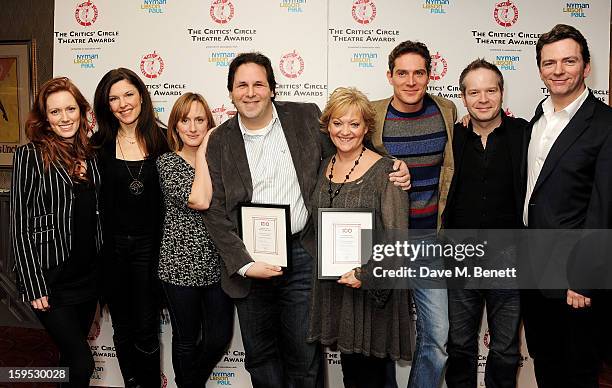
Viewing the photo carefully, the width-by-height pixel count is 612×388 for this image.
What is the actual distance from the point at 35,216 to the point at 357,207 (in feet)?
4.82

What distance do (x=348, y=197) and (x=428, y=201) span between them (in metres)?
0.46

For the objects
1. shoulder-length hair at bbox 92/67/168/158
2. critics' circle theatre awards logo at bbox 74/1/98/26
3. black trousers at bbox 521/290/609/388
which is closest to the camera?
black trousers at bbox 521/290/609/388

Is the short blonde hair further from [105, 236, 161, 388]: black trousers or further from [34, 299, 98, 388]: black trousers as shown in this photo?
[34, 299, 98, 388]: black trousers

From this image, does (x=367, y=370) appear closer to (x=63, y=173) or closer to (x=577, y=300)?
(x=577, y=300)

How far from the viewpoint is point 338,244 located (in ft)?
7.27

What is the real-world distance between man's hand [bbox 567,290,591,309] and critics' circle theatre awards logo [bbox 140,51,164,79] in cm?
257

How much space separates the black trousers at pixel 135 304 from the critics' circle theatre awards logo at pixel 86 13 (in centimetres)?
152

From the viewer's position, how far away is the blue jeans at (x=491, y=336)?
7.95ft

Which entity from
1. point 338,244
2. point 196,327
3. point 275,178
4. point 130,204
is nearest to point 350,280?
point 338,244

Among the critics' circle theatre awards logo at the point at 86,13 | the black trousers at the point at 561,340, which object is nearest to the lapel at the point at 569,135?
the black trousers at the point at 561,340

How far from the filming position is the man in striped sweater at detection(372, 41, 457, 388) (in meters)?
2.36

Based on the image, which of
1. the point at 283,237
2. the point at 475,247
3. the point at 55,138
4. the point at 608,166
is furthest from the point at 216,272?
the point at 608,166

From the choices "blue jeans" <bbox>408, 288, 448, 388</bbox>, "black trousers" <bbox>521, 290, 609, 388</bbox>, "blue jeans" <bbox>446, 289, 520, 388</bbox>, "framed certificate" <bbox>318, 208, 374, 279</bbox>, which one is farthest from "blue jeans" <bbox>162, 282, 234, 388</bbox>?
"black trousers" <bbox>521, 290, 609, 388</bbox>

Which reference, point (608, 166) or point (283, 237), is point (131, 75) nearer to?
point (283, 237)
